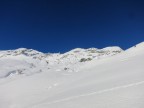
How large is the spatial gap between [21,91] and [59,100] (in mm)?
4777

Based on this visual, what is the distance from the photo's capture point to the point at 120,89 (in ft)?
31.2

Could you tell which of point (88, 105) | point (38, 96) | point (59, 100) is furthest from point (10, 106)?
point (88, 105)

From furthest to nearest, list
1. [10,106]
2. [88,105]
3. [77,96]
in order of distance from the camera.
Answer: [10,106]
[77,96]
[88,105]

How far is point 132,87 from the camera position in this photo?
9.28 metres

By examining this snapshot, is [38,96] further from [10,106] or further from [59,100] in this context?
[59,100]

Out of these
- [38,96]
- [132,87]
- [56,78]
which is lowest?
[132,87]

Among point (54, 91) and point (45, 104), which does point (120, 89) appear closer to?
point (45, 104)

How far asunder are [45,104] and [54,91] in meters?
2.45

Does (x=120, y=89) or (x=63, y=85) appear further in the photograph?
(x=63, y=85)

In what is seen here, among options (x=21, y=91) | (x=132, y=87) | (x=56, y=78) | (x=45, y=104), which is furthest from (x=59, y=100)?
(x=56, y=78)

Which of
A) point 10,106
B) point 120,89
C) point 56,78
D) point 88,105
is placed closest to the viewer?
point 88,105

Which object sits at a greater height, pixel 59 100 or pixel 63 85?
pixel 63 85

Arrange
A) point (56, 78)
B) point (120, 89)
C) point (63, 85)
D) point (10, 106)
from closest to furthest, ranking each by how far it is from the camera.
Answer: point (120, 89) < point (10, 106) < point (63, 85) < point (56, 78)

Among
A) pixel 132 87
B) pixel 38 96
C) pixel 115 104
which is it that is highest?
pixel 38 96
